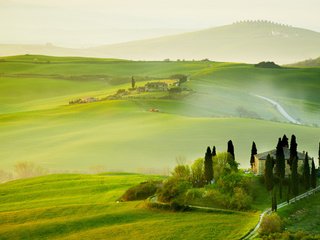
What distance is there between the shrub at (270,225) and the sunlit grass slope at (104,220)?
214 centimetres

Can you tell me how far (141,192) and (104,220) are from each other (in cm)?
1218

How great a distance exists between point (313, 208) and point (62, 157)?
62539 mm

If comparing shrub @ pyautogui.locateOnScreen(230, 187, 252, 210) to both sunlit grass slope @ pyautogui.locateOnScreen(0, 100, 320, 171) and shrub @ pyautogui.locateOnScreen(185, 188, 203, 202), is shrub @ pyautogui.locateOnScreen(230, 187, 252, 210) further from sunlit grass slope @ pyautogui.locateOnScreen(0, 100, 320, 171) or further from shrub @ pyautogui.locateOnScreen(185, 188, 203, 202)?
sunlit grass slope @ pyautogui.locateOnScreen(0, 100, 320, 171)

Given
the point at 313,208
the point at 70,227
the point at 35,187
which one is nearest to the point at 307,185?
the point at 313,208

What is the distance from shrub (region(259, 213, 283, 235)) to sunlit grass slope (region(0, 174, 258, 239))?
214 cm

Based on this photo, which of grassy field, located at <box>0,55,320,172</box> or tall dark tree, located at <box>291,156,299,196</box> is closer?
tall dark tree, located at <box>291,156,299,196</box>

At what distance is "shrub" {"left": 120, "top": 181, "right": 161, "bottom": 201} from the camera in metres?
83.2

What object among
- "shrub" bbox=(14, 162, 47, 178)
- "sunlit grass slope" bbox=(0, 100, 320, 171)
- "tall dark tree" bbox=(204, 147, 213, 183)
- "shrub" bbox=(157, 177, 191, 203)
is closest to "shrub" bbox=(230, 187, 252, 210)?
"shrub" bbox=(157, 177, 191, 203)

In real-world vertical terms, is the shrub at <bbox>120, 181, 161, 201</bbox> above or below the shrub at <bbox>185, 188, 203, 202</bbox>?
below

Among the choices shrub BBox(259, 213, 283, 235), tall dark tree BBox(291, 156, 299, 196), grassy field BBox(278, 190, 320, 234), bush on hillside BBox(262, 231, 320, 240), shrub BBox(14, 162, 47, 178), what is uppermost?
tall dark tree BBox(291, 156, 299, 196)

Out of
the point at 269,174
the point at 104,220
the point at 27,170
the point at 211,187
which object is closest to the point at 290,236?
the point at 269,174

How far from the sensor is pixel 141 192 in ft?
275

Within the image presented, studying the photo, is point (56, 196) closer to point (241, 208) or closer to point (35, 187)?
point (35, 187)

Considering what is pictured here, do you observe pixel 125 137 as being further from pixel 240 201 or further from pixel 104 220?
pixel 240 201
